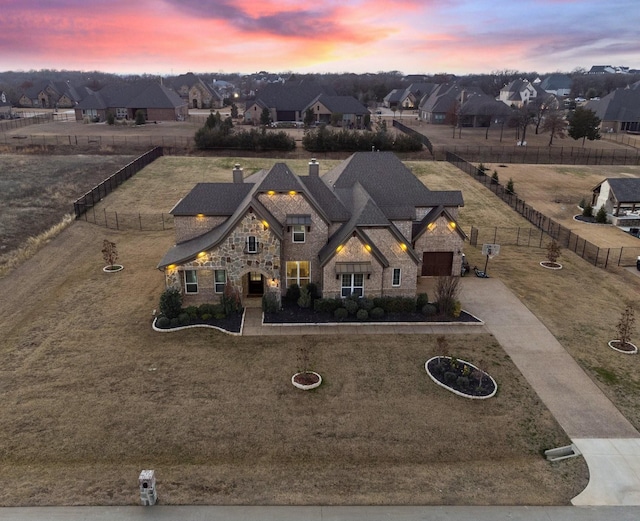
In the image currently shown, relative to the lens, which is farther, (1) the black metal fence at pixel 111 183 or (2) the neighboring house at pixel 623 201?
(1) the black metal fence at pixel 111 183

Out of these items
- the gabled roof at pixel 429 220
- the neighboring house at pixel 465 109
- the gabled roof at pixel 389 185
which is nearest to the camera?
the gabled roof at pixel 429 220

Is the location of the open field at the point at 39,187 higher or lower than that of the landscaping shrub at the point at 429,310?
higher

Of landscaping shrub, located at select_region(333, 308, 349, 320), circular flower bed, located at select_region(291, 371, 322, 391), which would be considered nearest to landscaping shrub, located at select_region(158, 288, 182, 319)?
circular flower bed, located at select_region(291, 371, 322, 391)

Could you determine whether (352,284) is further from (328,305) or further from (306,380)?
(306,380)

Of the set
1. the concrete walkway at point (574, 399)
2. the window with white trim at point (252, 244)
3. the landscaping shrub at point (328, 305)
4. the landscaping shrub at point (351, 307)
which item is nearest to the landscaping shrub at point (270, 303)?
the landscaping shrub at point (328, 305)

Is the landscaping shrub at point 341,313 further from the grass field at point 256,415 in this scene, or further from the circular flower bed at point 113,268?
the circular flower bed at point 113,268

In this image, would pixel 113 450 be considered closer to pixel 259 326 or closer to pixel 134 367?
pixel 134 367
